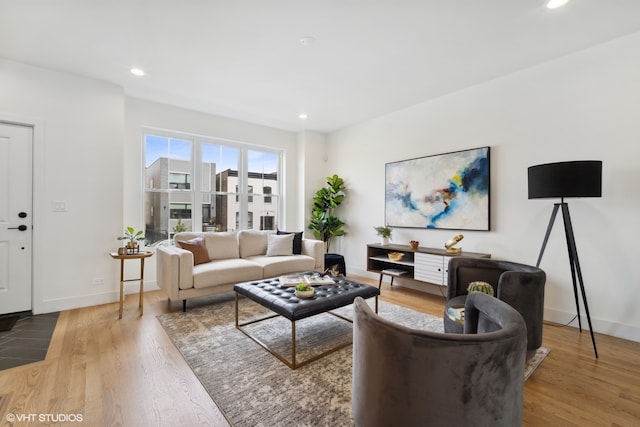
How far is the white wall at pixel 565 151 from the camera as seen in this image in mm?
2516

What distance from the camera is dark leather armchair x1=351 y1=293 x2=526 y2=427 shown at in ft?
3.12

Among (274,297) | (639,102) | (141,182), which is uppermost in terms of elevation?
(639,102)

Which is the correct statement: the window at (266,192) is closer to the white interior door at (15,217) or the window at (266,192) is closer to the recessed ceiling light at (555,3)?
the white interior door at (15,217)

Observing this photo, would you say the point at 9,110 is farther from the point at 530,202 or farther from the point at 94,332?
the point at 530,202

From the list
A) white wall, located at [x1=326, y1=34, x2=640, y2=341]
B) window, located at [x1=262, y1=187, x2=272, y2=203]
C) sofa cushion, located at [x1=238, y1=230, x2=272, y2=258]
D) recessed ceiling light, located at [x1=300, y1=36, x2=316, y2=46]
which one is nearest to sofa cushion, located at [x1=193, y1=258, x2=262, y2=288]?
sofa cushion, located at [x1=238, y1=230, x2=272, y2=258]

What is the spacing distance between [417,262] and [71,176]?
433 centimetres

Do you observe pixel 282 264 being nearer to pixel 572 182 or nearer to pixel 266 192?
pixel 266 192

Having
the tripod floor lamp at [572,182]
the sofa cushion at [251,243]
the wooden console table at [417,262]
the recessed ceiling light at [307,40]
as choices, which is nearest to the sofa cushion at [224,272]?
the sofa cushion at [251,243]

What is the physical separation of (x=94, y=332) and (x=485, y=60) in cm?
473

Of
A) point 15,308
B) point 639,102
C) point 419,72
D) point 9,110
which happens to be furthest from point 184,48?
point 639,102

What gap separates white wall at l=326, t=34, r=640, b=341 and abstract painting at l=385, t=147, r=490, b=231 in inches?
4.6

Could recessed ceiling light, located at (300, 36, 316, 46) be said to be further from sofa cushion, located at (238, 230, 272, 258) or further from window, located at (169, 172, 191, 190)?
window, located at (169, 172, 191, 190)

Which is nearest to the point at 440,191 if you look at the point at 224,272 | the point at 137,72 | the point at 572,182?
the point at 572,182

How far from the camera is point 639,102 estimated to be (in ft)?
8.05
